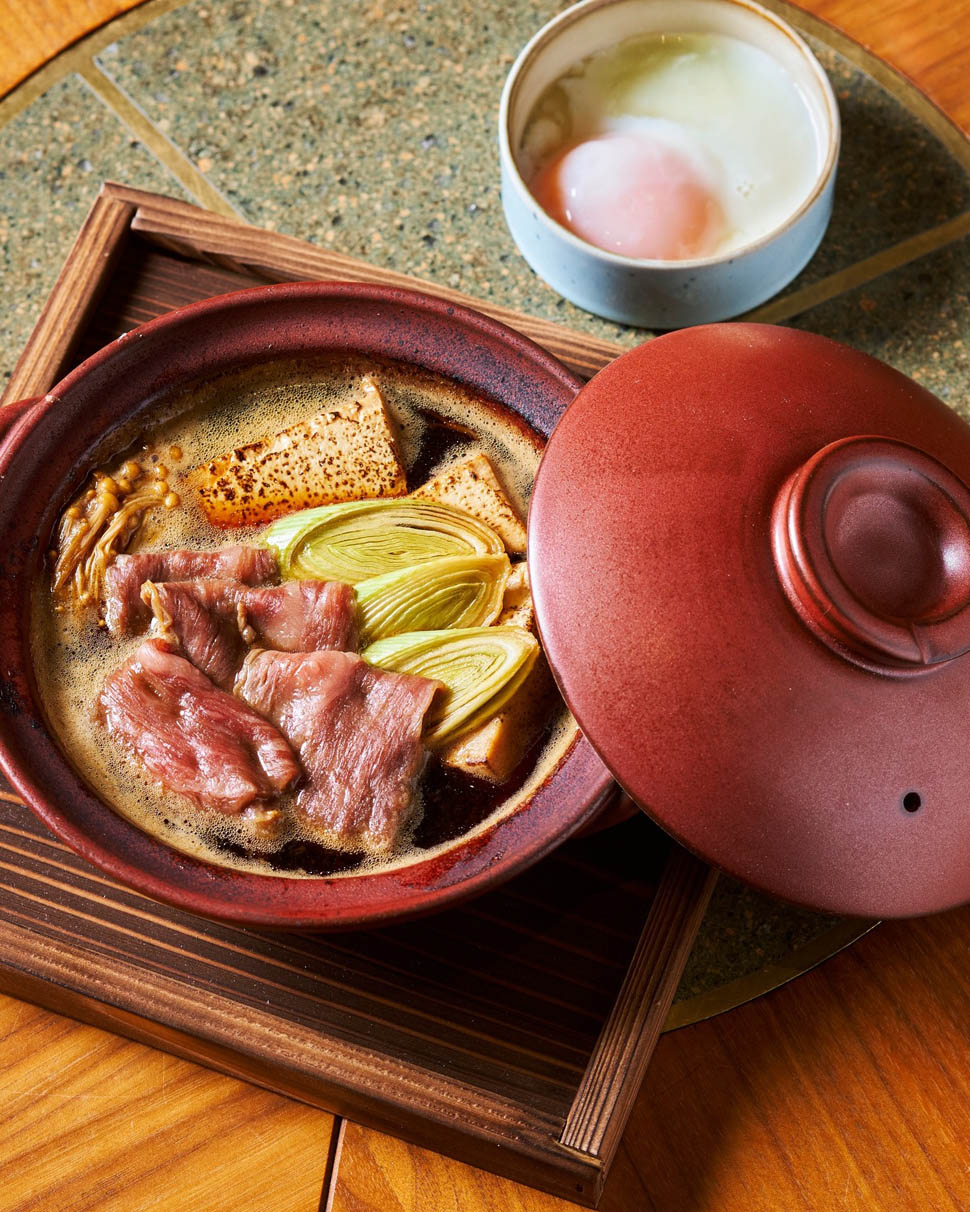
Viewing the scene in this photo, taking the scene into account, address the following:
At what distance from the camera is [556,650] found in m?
1.09

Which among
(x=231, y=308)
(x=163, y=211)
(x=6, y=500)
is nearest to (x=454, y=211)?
(x=163, y=211)

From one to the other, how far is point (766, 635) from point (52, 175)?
1579 millimetres

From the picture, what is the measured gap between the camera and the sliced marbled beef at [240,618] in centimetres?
135

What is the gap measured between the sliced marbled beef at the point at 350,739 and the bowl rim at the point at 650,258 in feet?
2.38

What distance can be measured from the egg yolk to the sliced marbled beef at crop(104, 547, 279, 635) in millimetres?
808

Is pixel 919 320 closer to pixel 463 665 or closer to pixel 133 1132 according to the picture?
pixel 463 665

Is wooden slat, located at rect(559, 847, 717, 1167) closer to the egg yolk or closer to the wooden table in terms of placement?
the wooden table

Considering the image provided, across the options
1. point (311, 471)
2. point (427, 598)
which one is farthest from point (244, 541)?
point (427, 598)

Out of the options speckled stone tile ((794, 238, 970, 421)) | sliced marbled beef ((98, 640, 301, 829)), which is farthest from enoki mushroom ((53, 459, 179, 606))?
speckled stone tile ((794, 238, 970, 421))

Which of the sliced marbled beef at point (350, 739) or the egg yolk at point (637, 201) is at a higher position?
the sliced marbled beef at point (350, 739)

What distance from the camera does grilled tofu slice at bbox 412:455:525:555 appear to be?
1452 mm

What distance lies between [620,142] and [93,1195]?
5.65ft

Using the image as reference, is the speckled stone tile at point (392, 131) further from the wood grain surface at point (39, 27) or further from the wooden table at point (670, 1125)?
the wooden table at point (670, 1125)

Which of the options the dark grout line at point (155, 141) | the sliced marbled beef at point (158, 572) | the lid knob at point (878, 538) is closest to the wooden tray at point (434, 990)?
the sliced marbled beef at point (158, 572)
